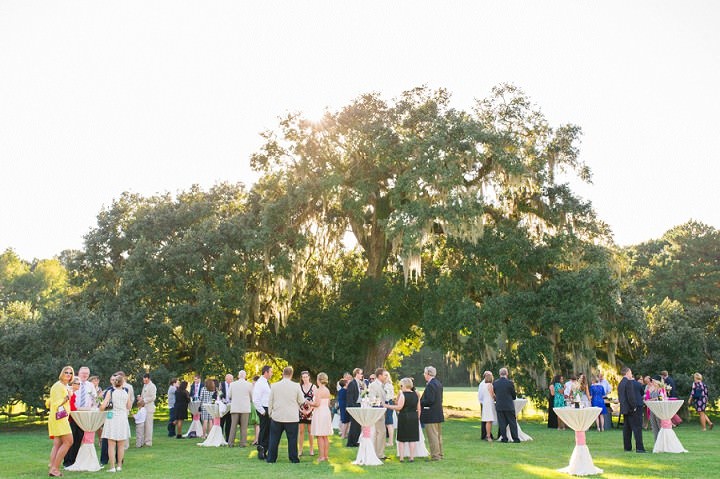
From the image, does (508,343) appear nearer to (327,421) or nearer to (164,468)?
(327,421)

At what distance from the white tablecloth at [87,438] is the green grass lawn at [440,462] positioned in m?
0.26

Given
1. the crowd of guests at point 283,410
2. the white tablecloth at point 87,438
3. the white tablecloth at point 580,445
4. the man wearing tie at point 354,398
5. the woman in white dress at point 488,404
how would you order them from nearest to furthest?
the white tablecloth at point 580,445
the crowd of guests at point 283,410
the white tablecloth at point 87,438
the man wearing tie at point 354,398
the woman in white dress at point 488,404

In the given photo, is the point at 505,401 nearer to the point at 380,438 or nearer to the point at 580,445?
the point at 380,438

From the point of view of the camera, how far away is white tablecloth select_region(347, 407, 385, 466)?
38.2ft

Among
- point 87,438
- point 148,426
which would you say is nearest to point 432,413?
point 87,438

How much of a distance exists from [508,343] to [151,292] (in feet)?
41.8

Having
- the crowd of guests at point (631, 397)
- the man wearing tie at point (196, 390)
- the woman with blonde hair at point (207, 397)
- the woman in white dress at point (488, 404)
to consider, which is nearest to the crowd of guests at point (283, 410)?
the woman with blonde hair at point (207, 397)

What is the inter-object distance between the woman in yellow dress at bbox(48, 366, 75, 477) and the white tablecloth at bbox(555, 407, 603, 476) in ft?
24.6

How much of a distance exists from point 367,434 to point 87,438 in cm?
455

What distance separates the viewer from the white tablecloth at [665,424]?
1288 cm

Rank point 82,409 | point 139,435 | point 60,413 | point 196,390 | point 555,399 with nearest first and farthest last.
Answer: point 60,413 → point 82,409 → point 139,435 → point 196,390 → point 555,399

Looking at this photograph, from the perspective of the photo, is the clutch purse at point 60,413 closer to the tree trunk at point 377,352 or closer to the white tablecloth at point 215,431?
the white tablecloth at point 215,431

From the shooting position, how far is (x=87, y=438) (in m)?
11.2

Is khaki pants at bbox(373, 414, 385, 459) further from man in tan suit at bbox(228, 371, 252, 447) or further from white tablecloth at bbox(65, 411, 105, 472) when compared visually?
white tablecloth at bbox(65, 411, 105, 472)
